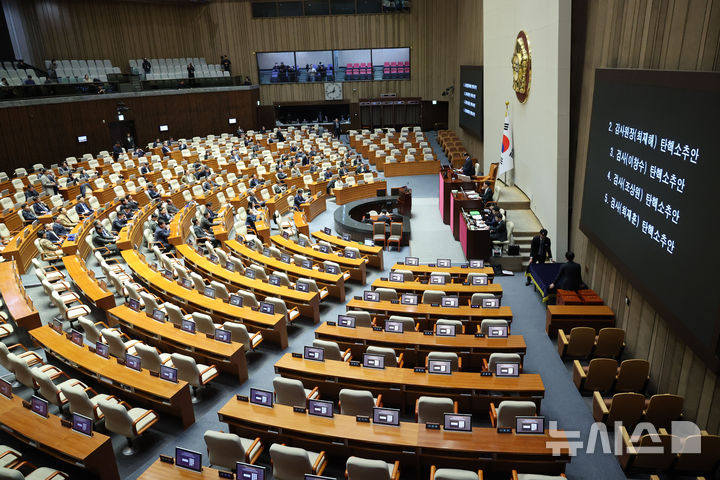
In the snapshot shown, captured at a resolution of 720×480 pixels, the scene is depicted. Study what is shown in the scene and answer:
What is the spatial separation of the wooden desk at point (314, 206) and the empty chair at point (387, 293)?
7.55m

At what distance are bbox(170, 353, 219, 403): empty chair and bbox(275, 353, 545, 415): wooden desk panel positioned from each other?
1.00m

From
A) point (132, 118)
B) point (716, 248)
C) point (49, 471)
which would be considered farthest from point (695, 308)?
point (132, 118)

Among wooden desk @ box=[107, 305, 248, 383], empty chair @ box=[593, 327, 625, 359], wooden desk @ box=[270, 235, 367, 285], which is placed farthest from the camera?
wooden desk @ box=[270, 235, 367, 285]

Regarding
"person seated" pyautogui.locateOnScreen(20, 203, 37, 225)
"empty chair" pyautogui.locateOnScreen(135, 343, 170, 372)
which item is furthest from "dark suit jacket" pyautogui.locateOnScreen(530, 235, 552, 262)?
"person seated" pyautogui.locateOnScreen(20, 203, 37, 225)

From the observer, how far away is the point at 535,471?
192 inches

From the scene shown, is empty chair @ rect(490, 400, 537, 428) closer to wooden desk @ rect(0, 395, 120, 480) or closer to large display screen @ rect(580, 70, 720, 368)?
large display screen @ rect(580, 70, 720, 368)

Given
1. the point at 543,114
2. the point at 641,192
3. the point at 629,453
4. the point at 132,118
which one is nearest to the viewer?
the point at 629,453

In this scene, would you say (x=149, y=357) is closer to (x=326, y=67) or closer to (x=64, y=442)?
(x=64, y=442)

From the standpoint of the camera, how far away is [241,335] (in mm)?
7395

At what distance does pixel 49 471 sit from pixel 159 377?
5.15 feet

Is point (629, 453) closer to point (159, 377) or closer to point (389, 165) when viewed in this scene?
point (159, 377)

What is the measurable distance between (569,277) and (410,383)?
4.11 meters

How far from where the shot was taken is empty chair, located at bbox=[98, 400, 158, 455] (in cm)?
543

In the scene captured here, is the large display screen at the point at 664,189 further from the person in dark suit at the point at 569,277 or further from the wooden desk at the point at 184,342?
the wooden desk at the point at 184,342
